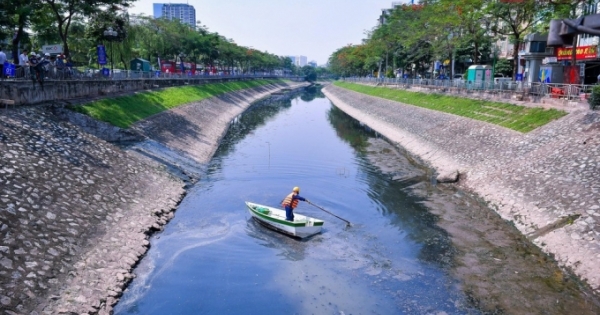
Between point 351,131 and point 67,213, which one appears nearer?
point 67,213

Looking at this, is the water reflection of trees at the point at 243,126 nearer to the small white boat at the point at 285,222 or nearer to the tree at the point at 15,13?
the small white boat at the point at 285,222

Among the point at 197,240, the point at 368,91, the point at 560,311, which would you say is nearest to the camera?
the point at 560,311

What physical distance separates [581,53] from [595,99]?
95.3ft

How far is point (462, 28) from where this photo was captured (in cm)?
5256

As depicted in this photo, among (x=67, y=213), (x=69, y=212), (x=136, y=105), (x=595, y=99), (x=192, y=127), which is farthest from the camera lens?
(x=192, y=127)

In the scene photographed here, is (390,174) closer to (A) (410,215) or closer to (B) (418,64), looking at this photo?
(A) (410,215)

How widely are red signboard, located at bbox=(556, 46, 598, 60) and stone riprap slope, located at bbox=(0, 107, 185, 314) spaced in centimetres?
4550

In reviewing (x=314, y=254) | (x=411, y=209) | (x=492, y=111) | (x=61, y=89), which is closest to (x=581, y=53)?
(x=492, y=111)

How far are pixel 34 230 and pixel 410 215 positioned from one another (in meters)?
16.8

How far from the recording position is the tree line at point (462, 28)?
130 ft

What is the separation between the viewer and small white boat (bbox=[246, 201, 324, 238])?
64.6 ft

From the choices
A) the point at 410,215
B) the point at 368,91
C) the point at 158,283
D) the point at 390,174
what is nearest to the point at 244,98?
the point at 368,91

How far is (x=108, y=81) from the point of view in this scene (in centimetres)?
3809

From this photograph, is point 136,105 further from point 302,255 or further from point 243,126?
point 302,255
